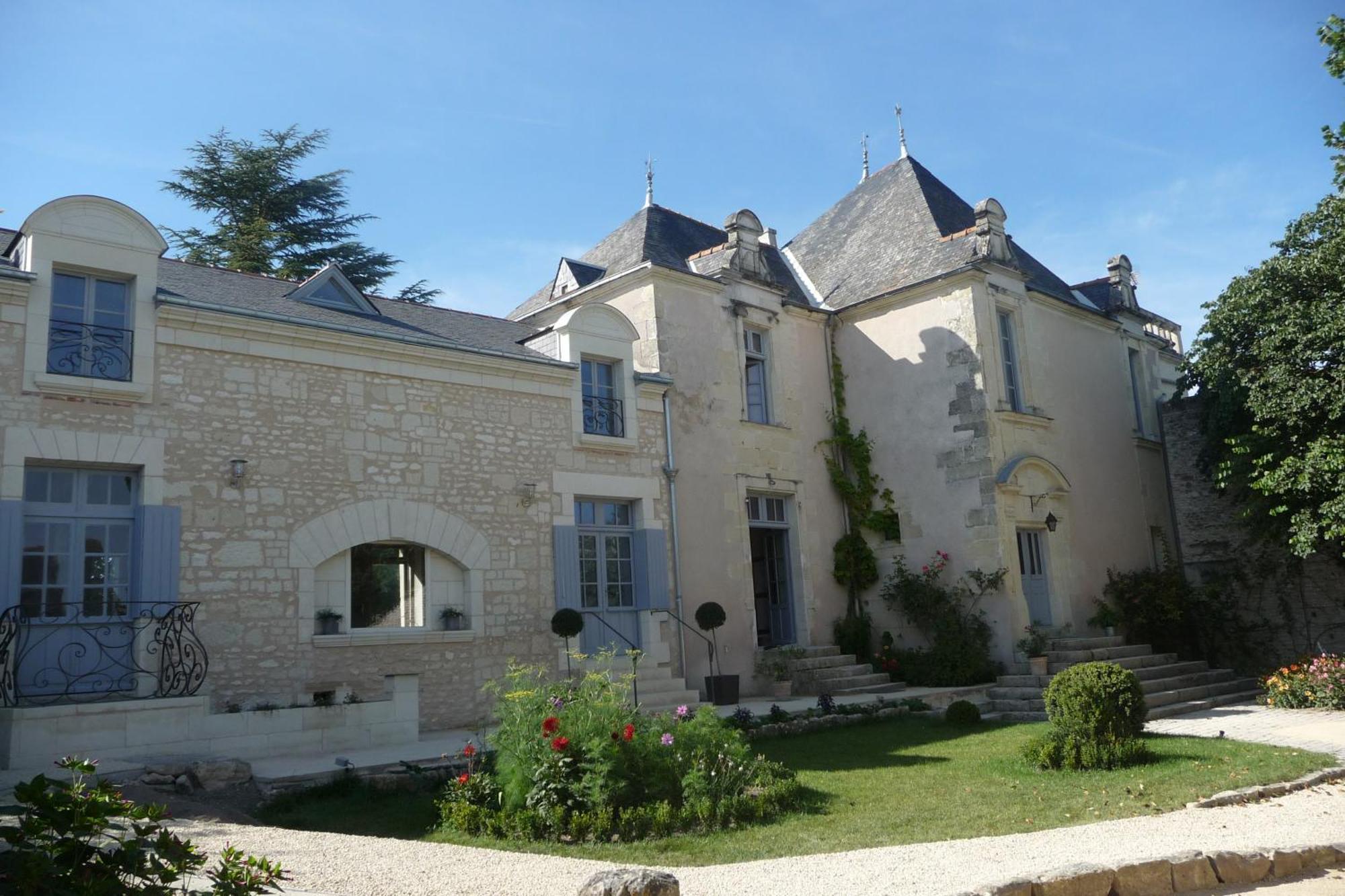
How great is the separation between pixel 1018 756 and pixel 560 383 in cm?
619

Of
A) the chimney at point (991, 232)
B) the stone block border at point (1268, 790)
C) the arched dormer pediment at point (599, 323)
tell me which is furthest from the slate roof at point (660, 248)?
the stone block border at point (1268, 790)

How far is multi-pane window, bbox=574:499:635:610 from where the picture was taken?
11.7 m

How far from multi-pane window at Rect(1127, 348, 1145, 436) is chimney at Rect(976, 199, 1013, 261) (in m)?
4.34

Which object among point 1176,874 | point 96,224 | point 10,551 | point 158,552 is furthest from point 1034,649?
point 96,224

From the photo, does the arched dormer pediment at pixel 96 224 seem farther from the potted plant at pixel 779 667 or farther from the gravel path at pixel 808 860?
the potted plant at pixel 779 667

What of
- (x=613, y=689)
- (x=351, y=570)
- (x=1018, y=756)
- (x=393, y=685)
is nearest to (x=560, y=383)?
(x=351, y=570)

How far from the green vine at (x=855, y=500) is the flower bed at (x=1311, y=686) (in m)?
4.87

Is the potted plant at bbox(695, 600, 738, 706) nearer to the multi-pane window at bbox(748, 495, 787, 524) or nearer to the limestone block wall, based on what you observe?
the multi-pane window at bbox(748, 495, 787, 524)

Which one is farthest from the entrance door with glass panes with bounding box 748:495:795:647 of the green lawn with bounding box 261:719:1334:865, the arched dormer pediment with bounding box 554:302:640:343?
the green lawn with bounding box 261:719:1334:865

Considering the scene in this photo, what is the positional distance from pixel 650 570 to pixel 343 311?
448cm

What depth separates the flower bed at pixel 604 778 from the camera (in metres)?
5.85

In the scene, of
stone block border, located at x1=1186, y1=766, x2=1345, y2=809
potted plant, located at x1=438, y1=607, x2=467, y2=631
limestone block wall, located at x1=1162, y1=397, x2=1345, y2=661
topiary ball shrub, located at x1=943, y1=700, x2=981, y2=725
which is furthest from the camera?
limestone block wall, located at x1=1162, y1=397, x2=1345, y2=661

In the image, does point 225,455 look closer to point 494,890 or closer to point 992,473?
point 494,890

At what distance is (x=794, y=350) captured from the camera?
14984 millimetres
